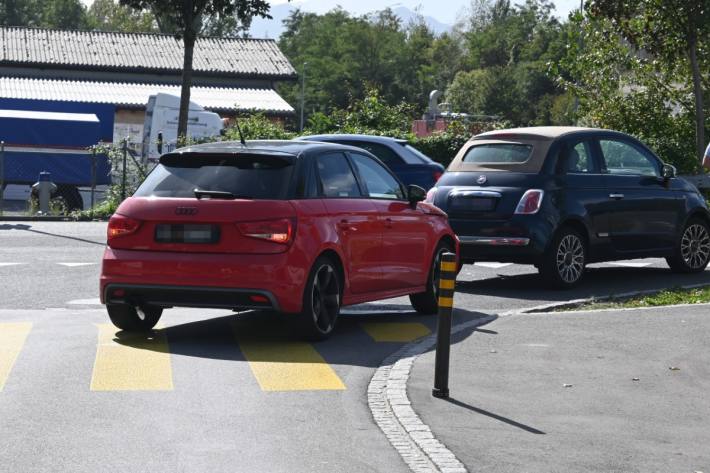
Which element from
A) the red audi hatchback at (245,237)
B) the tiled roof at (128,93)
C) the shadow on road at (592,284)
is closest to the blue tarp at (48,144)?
the shadow on road at (592,284)

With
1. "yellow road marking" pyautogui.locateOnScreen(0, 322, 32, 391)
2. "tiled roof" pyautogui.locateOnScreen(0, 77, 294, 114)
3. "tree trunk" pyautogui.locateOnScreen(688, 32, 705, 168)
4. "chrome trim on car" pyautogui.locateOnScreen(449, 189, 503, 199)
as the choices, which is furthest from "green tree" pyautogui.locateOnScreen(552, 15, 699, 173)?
"tiled roof" pyautogui.locateOnScreen(0, 77, 294, 114)

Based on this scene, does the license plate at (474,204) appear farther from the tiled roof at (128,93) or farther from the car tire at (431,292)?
the tiled roof at (128,93)

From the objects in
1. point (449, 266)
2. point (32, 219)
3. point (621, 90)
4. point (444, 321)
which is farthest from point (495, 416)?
point (621, 90)

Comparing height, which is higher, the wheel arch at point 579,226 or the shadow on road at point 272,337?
the wheel arch at point 579,226

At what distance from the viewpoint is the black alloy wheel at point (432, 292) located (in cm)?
1330

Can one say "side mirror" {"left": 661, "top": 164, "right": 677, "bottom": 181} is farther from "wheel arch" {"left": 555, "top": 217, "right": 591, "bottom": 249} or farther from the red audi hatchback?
the red audi hatchback

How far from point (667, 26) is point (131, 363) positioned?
851 inches

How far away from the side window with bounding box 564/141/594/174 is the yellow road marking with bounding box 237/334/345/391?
18.7 ft

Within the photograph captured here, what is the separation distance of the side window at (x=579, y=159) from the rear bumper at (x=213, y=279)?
590 centimetres

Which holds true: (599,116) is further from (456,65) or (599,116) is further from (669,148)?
(456,65)

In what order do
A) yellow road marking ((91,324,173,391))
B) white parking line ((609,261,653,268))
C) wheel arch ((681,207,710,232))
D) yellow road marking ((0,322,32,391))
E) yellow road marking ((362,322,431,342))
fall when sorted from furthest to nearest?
white parking line ((609,261,653,268)) → wheel arch ((681,207,710,232)) → yellow road marking ((362,322,431,342)) → yellow road marking ((0,322,32,391)) → yellow road marking ((91,324,173,391))

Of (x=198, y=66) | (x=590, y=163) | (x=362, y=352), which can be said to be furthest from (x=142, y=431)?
(x=198, y=66)

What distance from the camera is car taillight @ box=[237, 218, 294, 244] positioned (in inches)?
426

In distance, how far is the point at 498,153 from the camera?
1620 centimetres
